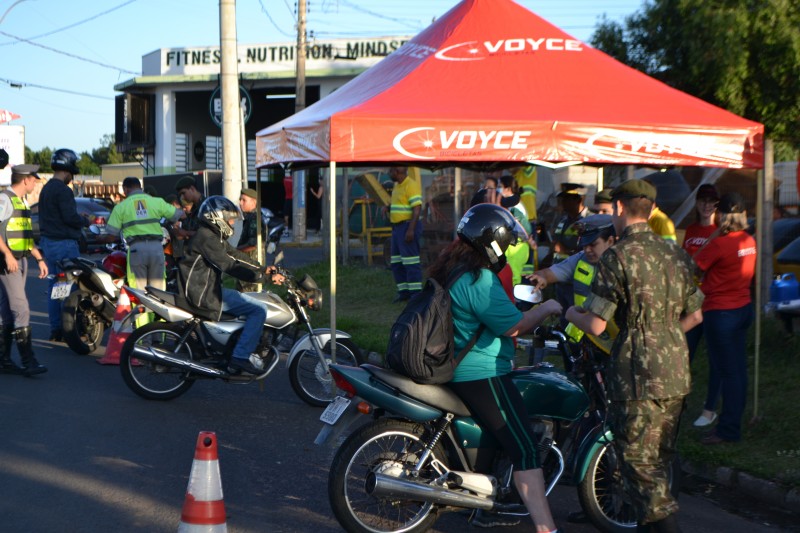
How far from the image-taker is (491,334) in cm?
512

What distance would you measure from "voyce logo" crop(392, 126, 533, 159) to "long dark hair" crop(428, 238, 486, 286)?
264 cm

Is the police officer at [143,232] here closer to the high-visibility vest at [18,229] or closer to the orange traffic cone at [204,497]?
the high-visibility vest at [18,229]

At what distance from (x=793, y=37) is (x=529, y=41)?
278cm

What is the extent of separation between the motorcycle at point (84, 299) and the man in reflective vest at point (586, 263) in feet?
20.5

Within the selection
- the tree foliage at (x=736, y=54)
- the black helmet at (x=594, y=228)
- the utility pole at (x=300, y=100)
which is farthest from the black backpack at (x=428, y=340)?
the utility pole at (x=300, y=100)

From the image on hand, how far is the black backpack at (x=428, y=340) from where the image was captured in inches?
196

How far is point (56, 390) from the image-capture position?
30.3ft

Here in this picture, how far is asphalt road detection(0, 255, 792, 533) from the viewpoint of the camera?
5.73 metres

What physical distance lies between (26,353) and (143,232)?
2043mm

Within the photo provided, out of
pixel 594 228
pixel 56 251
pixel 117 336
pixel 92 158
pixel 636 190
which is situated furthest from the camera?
pixel 92 158

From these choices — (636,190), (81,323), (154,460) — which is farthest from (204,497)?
(81,323)

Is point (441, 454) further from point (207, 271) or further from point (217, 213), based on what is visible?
point (217, 213)

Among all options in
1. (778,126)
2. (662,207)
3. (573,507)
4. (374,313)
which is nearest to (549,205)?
(662,207)

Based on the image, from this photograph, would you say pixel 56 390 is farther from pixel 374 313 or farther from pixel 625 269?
pixel 625 269
